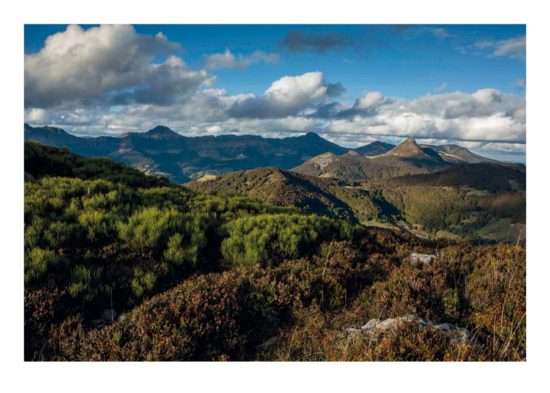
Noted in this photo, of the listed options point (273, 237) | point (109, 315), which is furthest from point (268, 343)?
point (273, 237)

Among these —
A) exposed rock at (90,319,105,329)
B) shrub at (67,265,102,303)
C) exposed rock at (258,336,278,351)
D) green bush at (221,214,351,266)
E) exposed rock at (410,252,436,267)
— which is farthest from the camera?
exposed rock at (410,252,436,267)

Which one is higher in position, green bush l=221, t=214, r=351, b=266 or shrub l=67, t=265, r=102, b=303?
green bush l=221, t=214, r=351, b=266

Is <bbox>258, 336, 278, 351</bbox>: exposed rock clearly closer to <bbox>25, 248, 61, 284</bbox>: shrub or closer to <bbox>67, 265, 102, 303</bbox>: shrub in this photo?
<bbox>67, 265, 102, 303</bbox>: shrub

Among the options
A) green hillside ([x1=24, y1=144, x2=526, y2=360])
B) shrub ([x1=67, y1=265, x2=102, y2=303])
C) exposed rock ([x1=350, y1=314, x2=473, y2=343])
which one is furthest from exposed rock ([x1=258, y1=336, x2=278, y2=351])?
shrub ([x1=67, y1=265, x2=102, y2=303])

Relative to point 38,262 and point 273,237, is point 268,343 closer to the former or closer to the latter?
point 273,237

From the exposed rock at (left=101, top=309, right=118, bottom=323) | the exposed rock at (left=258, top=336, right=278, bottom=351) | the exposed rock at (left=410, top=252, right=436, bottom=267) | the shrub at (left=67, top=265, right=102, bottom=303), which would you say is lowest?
the exposed rock at (left=258, top=336, right=278, bottom=351)

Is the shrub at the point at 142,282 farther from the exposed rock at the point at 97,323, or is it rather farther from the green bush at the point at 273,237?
the green bush at the point at 273,237

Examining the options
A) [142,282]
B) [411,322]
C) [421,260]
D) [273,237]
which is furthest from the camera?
[273,237]

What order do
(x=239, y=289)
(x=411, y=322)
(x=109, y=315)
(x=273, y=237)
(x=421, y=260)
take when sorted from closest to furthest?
(x=411, y=322), (x=109, y=315), (x=239, y=289), (x=421, y=260), (x=273, y=237)

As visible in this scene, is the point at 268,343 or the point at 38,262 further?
the point at 38,262
